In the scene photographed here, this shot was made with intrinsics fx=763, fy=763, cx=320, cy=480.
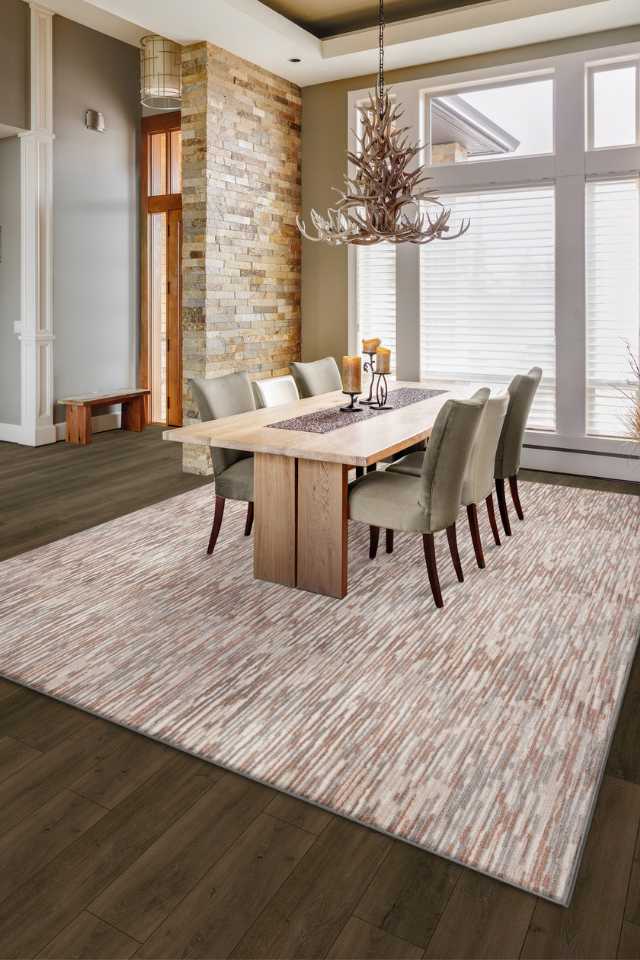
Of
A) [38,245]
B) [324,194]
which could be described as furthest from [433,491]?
[38,245]

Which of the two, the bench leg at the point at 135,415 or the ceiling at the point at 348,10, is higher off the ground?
the ceiling at the point at 348,10

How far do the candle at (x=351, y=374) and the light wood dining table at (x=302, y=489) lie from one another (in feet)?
1.53

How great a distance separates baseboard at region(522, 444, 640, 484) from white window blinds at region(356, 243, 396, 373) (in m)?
1.40

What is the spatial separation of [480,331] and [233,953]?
5.22m

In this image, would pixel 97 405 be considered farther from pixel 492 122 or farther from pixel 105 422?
pixel 492 122

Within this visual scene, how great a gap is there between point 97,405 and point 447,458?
4.82 metres

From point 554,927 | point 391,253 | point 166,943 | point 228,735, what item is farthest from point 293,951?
point 391,253

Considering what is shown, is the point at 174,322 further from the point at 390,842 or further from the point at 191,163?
the point at 390,842

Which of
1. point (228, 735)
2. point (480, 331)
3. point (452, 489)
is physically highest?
point (480, 331)

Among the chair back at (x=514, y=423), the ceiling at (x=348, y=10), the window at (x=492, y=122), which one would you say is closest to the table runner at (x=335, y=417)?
the chair back at (x=514, y=423)

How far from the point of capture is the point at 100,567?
380cm

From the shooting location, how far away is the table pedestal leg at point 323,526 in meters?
3.32

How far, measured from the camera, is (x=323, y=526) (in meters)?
3.38

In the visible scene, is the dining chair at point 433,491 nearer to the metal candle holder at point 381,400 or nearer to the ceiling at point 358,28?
the metal candle holder at point 381,400
